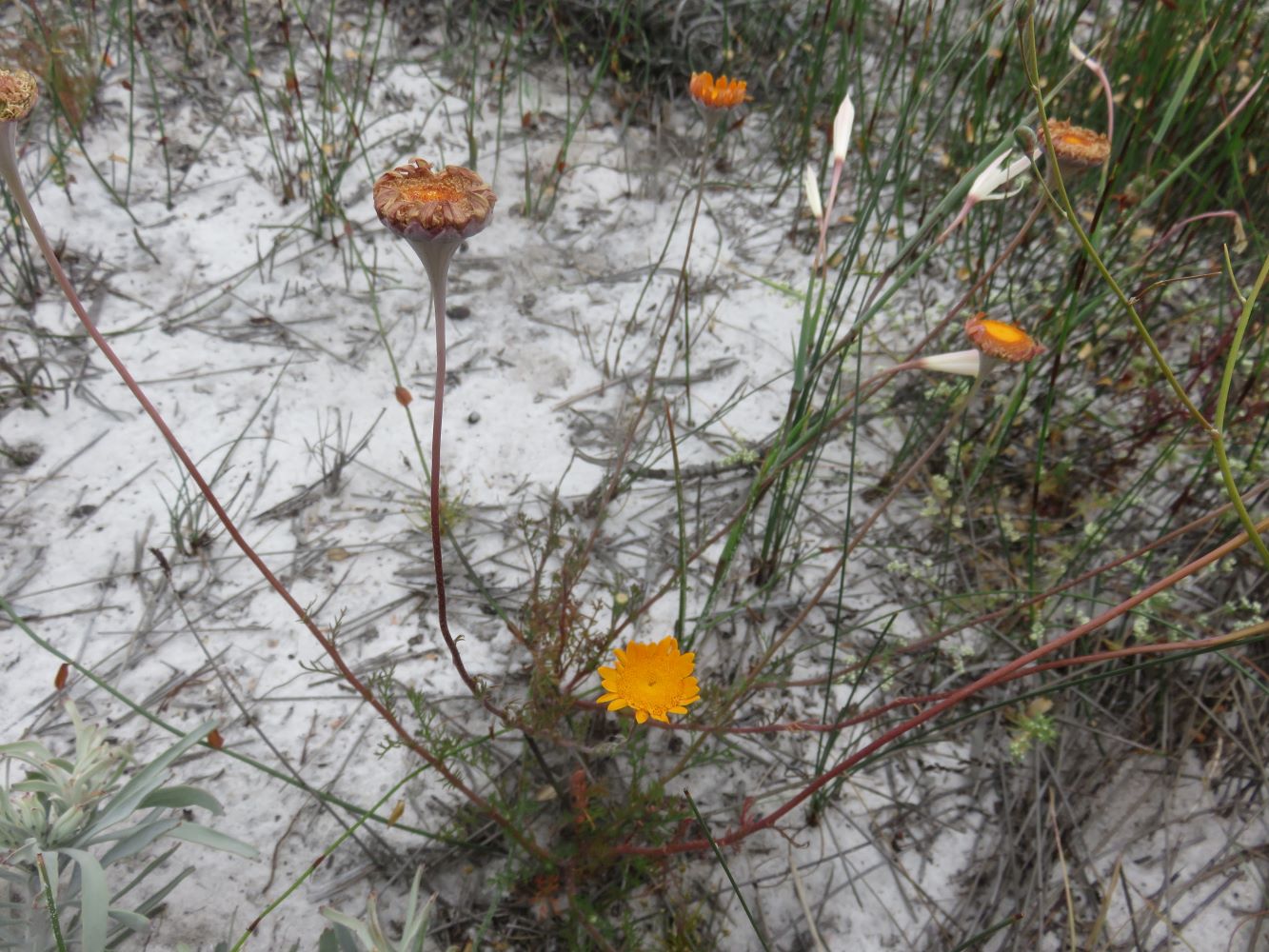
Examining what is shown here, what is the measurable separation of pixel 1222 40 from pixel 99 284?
2926 millimetres

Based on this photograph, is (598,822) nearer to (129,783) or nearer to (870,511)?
(129,783)

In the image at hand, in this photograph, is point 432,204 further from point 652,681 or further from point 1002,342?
point 1002,342

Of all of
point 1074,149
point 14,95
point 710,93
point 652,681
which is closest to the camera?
point 14,95

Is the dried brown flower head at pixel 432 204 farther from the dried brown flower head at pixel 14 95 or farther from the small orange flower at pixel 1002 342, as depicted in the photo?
the small orange flower at pixel 1002 342

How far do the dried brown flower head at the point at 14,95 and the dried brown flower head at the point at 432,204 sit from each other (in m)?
0.33

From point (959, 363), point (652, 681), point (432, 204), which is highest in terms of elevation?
point (432, 204)

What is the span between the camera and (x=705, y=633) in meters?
1.52

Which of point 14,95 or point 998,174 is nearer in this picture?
point 14,95

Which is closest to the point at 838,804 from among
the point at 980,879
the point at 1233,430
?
the point at 980,879

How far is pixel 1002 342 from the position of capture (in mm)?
1147

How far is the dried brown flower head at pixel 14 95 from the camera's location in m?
0.79

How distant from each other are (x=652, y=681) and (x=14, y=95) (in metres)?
0.97

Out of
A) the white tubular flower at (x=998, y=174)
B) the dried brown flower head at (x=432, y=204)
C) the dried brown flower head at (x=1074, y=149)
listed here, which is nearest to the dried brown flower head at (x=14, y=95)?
the dried brown flower head at (x=432, y=204)

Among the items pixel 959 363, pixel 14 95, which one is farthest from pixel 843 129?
pixel 14 95
